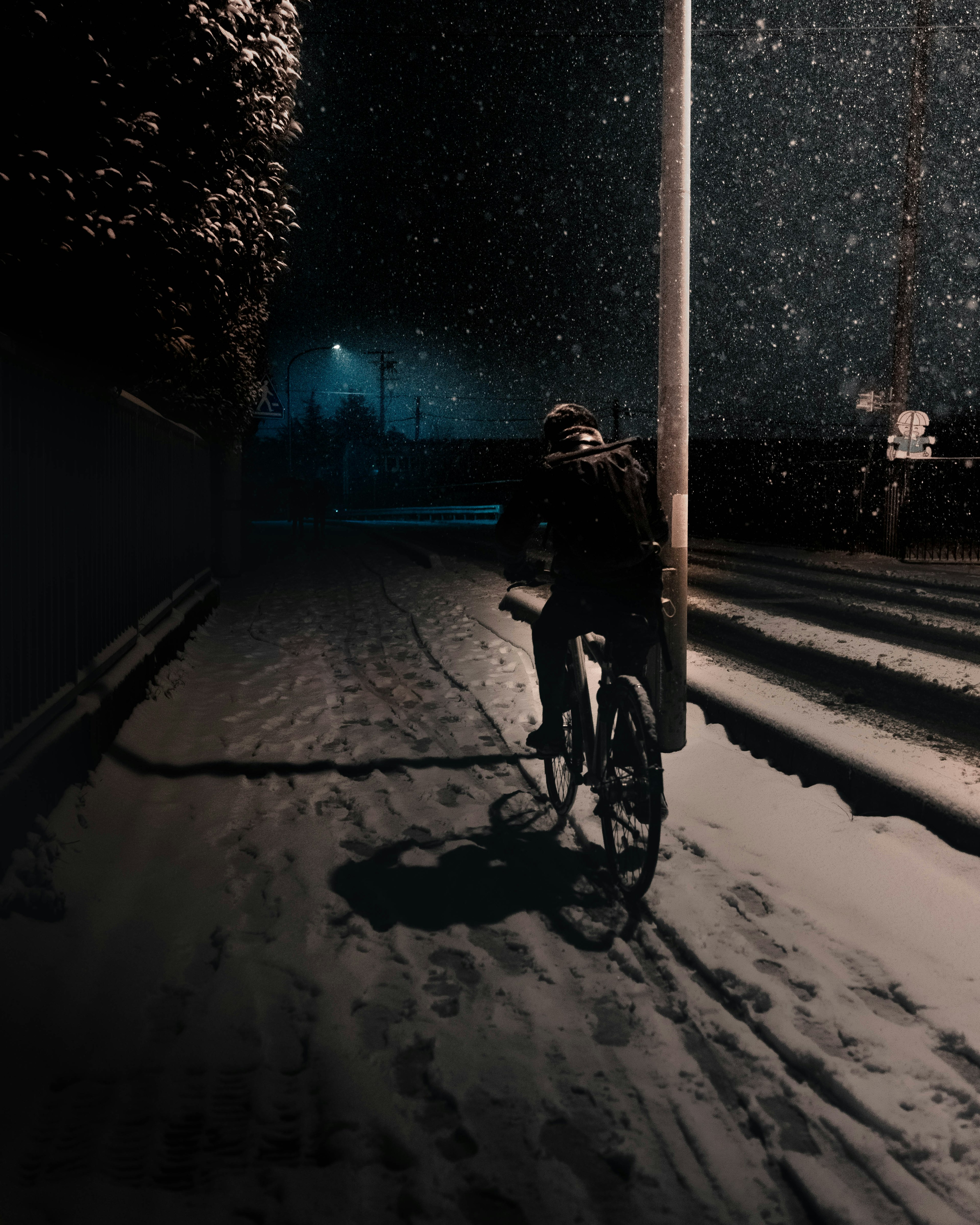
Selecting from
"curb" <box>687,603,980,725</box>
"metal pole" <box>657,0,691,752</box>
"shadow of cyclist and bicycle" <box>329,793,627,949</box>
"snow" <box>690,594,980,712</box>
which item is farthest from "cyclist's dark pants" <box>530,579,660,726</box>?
"snow" <box>690,594,980,712</box>

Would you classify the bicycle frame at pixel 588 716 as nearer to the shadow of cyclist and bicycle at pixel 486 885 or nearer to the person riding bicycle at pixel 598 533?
the person riding bicycle at pixel 598 533

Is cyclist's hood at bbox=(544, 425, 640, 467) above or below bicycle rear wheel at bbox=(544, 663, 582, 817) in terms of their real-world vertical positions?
above

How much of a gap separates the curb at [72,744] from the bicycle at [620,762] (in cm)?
239

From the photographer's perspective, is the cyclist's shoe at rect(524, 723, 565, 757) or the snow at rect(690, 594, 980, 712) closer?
the cyclist's shoe at rect(524, 723, 565, 757)

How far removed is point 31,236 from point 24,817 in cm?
282

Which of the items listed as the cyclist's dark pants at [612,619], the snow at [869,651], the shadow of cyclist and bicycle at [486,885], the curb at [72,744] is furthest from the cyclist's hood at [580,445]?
the snow at [869,651]

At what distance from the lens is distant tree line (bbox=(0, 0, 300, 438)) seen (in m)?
4.86

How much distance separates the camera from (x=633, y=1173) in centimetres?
241

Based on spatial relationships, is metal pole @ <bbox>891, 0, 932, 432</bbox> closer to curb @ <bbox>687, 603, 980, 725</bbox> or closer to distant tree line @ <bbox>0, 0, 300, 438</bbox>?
curb @ <bbox>687, 603, 980, 725</bbox>

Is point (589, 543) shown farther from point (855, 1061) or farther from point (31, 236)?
point (31, 236)

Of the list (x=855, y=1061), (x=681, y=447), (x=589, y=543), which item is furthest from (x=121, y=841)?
(x=681, y=447)

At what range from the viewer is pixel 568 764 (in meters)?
4.86

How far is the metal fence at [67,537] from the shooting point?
176 inches

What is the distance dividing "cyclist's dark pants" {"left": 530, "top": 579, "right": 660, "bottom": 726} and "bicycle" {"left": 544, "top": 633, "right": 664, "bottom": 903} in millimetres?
117
